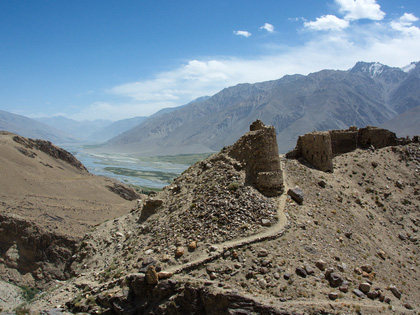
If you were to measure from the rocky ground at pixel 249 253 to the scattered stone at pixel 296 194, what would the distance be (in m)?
0.31

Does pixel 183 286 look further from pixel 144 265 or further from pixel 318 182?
pixel 318 182

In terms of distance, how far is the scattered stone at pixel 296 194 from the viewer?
18234mm

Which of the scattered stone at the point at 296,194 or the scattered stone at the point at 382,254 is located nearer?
the scattered stone at the point at 382,254

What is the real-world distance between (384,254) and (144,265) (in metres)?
11.6

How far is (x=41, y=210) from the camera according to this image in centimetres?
4103

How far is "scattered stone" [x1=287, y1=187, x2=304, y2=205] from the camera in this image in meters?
18.2

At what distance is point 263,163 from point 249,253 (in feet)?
17.8

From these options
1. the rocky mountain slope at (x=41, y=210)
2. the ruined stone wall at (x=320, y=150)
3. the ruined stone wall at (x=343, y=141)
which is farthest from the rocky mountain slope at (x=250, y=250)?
the rocky mountain slope at (x=41, y=210)

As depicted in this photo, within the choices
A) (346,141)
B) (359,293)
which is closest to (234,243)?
(359,293)

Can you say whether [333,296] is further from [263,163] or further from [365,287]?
[263,163]

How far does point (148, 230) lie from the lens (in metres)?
18.4

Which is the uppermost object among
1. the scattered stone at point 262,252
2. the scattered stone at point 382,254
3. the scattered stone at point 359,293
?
the scattered stone at point 262,252

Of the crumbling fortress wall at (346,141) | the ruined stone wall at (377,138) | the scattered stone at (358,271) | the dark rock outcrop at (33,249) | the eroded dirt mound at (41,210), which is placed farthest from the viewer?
the eroded dirt mound at (41,210)

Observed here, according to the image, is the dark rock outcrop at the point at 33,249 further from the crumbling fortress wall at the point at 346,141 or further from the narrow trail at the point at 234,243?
the crumbling fortress wall at the point at 346,141
